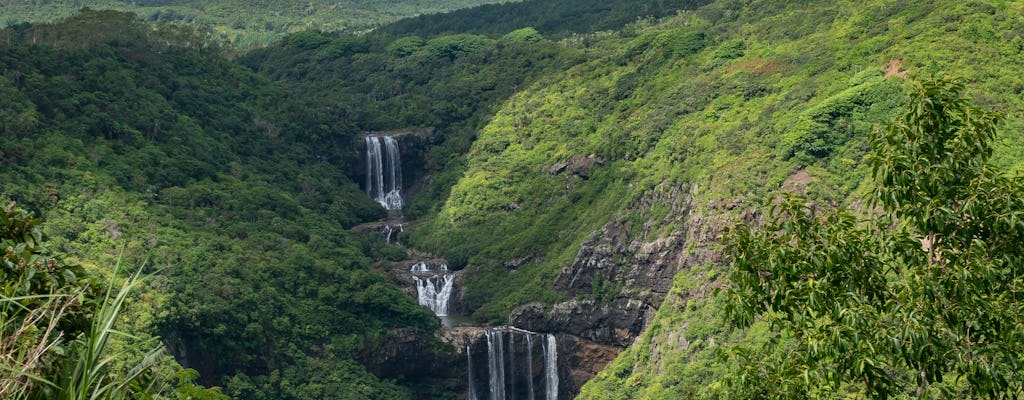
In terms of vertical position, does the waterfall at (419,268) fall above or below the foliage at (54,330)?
below

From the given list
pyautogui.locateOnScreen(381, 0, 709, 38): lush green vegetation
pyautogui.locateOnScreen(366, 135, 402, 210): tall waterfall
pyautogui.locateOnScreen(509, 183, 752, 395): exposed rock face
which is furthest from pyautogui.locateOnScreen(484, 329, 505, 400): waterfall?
pyautogui.locateOnScreen(381, 0, 709, 38): lush green vegetation

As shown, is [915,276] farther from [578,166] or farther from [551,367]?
[578,166]

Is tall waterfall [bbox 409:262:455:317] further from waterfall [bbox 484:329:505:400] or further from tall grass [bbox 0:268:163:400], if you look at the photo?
tall grass [bbox 0:268:163:400]

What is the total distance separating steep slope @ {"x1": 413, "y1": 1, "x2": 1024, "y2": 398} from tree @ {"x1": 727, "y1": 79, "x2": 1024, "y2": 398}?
26.2 metres

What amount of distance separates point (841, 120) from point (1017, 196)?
38.9 m

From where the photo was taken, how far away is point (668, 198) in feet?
188

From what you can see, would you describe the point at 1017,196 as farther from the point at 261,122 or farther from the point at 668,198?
the point at 261,122

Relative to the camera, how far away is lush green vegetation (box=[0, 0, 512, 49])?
113562 millimetres

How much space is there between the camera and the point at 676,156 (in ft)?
194

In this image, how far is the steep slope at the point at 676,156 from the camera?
165 feet

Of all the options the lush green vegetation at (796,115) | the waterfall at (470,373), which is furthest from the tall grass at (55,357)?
the waterfall at (470,373)

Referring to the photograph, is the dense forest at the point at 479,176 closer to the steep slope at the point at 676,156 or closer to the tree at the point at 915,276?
the steep slope at the point at 676,156

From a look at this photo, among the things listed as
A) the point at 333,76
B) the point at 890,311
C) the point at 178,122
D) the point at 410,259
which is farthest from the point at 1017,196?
the point at 333,76

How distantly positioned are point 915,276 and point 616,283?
43.2 metres
